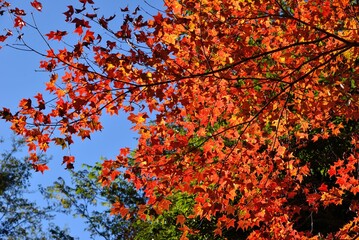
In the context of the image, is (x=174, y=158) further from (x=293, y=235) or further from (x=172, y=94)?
(x=293, y=235)

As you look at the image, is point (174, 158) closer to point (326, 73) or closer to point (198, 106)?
point (198, 106)

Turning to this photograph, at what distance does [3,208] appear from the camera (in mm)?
19953

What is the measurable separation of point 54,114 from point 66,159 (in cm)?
70

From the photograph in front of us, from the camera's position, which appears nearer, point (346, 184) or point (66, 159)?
point (66, 159)

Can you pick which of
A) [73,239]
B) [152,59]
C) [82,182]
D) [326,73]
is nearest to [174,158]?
[152,59]

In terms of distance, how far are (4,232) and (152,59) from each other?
17.1m

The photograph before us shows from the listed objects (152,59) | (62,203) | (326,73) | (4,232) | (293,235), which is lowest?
(293,235)

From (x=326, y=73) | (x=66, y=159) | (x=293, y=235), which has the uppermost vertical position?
(x=326, y=73)

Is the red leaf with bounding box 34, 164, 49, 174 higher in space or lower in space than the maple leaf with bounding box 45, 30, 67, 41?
lower

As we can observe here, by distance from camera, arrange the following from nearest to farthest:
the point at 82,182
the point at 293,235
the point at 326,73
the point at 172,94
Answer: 1. the point at 172,94
2. the point at 293,235
3. the point at 326,73
4. the point at 82,182

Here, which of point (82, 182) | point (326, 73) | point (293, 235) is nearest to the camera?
point (293, 235)

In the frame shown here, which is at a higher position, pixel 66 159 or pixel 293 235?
pixel 66 159

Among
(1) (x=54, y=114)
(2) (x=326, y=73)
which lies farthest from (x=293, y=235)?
(1) (x=54, y=114)

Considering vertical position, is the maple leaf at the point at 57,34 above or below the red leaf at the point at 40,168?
above
